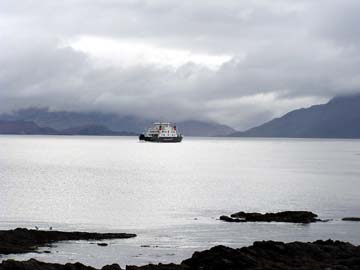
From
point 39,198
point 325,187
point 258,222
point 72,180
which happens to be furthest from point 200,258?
point 72,180

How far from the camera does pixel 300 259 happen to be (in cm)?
3791

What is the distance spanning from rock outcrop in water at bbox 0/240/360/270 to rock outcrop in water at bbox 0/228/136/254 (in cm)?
1040

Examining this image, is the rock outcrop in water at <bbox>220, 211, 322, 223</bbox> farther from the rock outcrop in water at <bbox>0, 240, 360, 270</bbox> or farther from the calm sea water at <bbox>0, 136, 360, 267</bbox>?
the rock outcrop in water at <bbox>0, 240, 360, 270</bbox>

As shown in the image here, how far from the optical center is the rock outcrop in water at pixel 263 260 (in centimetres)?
3372

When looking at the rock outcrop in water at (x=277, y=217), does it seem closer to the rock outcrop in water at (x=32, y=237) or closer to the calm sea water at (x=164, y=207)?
the calm sea water at (x=164, y=207)

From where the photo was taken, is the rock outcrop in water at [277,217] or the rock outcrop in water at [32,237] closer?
the rock outcrop in water at [32,237]

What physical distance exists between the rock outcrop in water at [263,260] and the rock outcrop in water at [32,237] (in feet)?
34.1

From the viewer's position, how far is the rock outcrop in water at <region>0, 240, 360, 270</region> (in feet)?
111

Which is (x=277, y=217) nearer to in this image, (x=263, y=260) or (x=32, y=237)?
(x=263, y=260)

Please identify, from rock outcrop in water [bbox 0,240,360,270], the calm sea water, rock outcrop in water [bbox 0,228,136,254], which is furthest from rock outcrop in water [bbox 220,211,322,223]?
rock outcrop in water [bbox 0,240,360,270]

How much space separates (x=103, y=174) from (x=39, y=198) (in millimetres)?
44944

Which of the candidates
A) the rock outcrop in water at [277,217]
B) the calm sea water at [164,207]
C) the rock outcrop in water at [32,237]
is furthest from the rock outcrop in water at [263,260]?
the rock outcrop in water at [277,217]

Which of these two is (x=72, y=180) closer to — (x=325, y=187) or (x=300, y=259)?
(x=325, y=187)

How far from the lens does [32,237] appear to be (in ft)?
153
